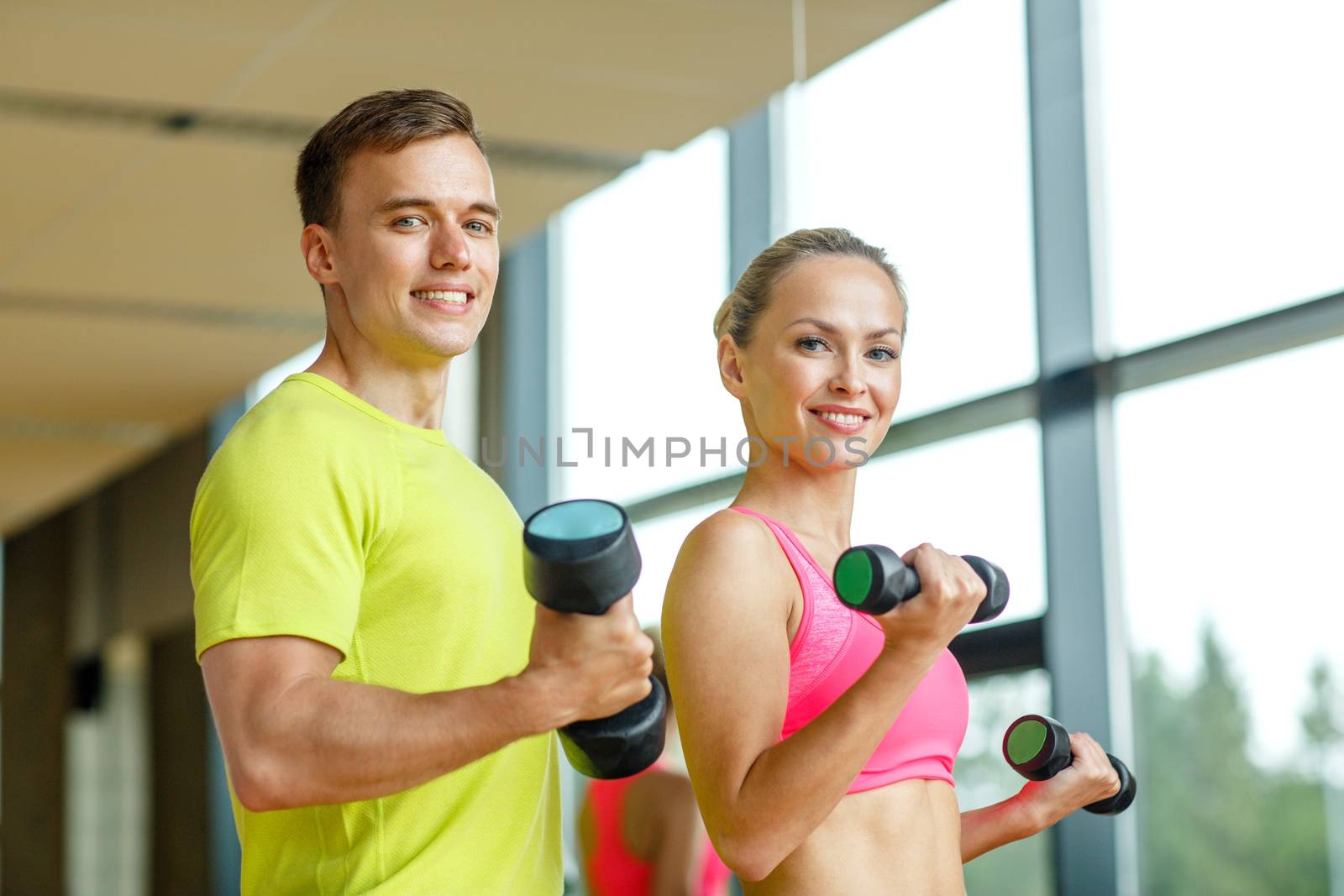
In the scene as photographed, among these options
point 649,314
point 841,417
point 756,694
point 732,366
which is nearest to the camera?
point 756,694

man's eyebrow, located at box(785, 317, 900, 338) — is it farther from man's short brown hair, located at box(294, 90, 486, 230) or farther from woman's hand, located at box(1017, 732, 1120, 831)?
woman's hand, located at box(1017, 732, 1120, 831)

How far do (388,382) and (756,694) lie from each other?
0.41 meters

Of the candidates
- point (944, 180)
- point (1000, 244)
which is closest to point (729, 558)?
point (1000, 244)

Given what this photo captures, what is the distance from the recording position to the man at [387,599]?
1.13 m

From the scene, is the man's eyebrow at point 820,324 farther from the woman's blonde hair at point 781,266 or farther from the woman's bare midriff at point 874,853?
the woman's bare midriff at point 874,853

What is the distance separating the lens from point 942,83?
369cm

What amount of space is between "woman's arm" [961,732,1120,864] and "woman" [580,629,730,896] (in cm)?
120

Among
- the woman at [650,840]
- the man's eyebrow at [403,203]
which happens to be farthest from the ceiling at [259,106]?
the man's eyebrow at [403,203]

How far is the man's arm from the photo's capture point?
1101 mm

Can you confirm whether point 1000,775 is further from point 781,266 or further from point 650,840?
point 781,266

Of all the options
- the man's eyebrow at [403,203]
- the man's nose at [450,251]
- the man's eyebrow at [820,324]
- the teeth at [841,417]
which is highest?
the man's eyebrow at [403,203]

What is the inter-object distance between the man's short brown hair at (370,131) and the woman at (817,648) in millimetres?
370

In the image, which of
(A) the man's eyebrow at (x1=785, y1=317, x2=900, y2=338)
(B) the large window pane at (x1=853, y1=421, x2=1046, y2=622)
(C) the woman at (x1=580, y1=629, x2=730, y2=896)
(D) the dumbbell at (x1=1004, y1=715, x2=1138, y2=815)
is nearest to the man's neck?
(A) the man's eyebrow at (x1=785, y1=317, x2=900, y2=338)

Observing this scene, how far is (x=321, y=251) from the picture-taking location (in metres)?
1.47
